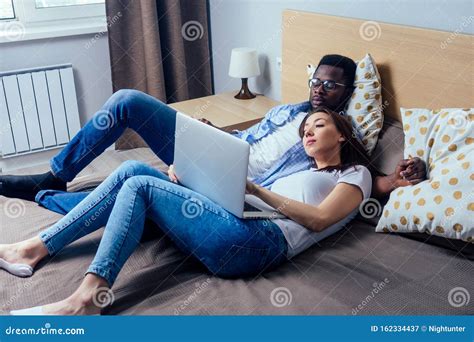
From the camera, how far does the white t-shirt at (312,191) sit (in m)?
1.63

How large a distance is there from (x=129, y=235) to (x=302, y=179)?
0.60 metres

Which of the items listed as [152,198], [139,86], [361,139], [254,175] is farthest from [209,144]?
[139,86]

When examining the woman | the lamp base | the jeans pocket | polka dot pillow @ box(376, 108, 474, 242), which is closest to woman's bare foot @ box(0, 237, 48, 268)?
the woman

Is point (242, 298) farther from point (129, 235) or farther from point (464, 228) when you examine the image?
point (464, 228)

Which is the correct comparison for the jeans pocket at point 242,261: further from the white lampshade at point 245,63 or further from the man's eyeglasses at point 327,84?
the white lampshade at point 245,63

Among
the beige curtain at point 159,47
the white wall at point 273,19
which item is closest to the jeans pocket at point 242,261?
the white wall at point 273,19

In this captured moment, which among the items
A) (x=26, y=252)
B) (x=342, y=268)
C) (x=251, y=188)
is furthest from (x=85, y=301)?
(x=342, y=268)

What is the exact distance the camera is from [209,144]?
5.04ft

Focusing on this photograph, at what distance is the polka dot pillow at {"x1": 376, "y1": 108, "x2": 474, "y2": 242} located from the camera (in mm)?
1521

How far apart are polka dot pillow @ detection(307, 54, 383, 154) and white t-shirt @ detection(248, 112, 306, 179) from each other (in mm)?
208

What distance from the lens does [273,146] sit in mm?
2035

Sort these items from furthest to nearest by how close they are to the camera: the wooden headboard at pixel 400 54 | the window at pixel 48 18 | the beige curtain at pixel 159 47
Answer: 1. the beige curtain at pixel 159 47
2. the window at pixel 48 18
3. the wooden headboard at pixel 400 54

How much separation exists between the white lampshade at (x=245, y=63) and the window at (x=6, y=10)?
1.37 metres

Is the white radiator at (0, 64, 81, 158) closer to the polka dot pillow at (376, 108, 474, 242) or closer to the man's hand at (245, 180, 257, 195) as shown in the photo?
the man's hand at (245, 180, 257, 195)
